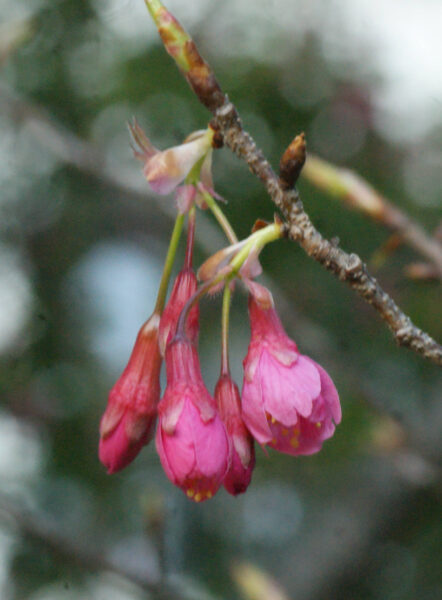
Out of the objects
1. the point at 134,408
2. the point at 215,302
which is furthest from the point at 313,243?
the point at 215,302

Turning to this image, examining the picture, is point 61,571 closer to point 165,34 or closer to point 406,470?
point 406,470

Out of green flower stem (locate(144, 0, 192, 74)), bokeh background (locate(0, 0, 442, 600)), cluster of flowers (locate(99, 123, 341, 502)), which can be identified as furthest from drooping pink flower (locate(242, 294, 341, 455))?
bokeh background (locate(0, 0, 442, 600))

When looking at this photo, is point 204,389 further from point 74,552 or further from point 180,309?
point 74,552

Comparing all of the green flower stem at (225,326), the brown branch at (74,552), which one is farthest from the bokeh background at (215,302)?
the green flower stem at (225,326)

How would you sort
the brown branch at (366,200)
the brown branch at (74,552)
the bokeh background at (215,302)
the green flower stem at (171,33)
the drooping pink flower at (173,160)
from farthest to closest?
1. the bokeh background at (215,302)
2. the brown branch at (74,552)
3. the brown branch at (366,200)
4. the drooping pink flower at (173,160)
5. the green flower stem at (171,33)

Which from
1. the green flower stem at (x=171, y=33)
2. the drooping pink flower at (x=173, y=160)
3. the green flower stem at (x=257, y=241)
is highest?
the green flower stem at (x=171, y=33)

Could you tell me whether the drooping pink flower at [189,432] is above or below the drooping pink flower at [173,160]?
below

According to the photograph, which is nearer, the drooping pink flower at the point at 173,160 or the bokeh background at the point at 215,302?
the drooping pink flower at the point at 173,160

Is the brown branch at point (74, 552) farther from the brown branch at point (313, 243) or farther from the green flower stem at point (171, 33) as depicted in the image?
the green flower stem at point (171, 33)

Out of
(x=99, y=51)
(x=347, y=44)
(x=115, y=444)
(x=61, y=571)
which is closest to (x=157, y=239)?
(x=99, y=51)
